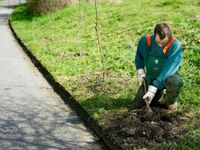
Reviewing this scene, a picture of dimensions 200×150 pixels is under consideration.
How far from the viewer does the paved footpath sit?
6.20m

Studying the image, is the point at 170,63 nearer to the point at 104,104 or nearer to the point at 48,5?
the point at 104,104

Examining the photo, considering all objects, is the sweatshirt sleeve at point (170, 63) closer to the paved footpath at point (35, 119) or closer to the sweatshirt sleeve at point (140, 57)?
the sweatshirt sleeve at point (140, 57)

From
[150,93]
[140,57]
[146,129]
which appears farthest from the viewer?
[140,57]

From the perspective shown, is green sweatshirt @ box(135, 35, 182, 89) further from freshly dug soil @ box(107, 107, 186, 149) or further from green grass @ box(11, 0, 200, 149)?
green grass @ box(11, 0, 200, 149)

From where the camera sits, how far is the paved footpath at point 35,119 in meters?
6.20

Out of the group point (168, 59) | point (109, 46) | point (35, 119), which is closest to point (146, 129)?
point (168, 59)

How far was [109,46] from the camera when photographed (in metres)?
12.6

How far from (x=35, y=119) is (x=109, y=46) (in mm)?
5590

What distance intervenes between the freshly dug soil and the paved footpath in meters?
0.37

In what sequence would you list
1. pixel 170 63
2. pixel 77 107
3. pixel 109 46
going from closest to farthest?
pixel 170 63
pixel 77 107
pixel 109 46

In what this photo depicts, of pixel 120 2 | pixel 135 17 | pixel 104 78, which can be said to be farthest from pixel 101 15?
pixel 104 78

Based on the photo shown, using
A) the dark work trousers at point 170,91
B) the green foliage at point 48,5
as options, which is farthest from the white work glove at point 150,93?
the green foliage at point 48,5

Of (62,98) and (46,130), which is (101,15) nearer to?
(62,98)

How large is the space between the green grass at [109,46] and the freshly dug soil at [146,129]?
30cm
